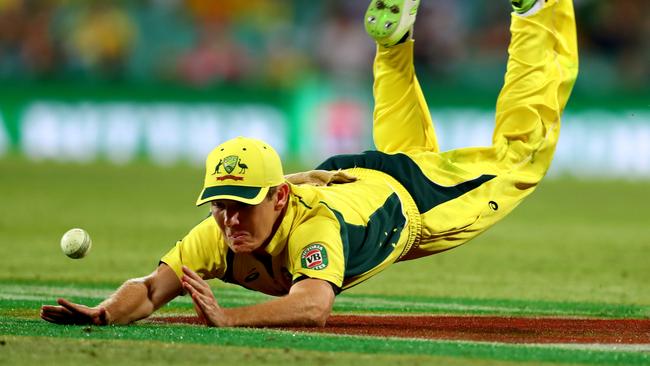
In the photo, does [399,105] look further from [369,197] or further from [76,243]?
[76,243]

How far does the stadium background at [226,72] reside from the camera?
2311 cm

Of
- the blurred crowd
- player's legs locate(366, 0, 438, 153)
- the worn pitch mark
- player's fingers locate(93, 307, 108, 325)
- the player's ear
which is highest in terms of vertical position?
the blurred crowd

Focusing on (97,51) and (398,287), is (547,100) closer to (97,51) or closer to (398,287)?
(398,287)

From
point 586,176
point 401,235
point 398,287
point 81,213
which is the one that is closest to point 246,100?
point 586,176

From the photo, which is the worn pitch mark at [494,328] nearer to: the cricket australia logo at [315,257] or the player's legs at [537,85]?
the cricket australia logo at [315,257]

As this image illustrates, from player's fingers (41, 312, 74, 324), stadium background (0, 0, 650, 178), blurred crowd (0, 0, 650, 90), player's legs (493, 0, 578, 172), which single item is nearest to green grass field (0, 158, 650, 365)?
player's fingers (41, 312, 74, 324)

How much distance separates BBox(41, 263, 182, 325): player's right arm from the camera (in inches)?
269

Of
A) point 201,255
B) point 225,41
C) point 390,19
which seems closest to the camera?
point 201,255

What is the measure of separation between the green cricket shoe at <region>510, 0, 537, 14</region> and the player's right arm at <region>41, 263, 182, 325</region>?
317 centimetres

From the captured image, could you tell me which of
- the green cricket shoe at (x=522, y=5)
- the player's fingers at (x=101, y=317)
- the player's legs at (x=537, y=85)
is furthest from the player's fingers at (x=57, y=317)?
the green cricket shoe at (x=522, y=5)

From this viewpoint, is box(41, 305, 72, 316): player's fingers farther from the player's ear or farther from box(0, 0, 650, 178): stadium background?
box(0, 0, 650, 178): stadium background

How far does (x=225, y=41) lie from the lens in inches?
952

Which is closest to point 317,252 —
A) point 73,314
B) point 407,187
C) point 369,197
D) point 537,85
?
point 369,197

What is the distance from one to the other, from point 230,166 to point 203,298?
2.32ft
